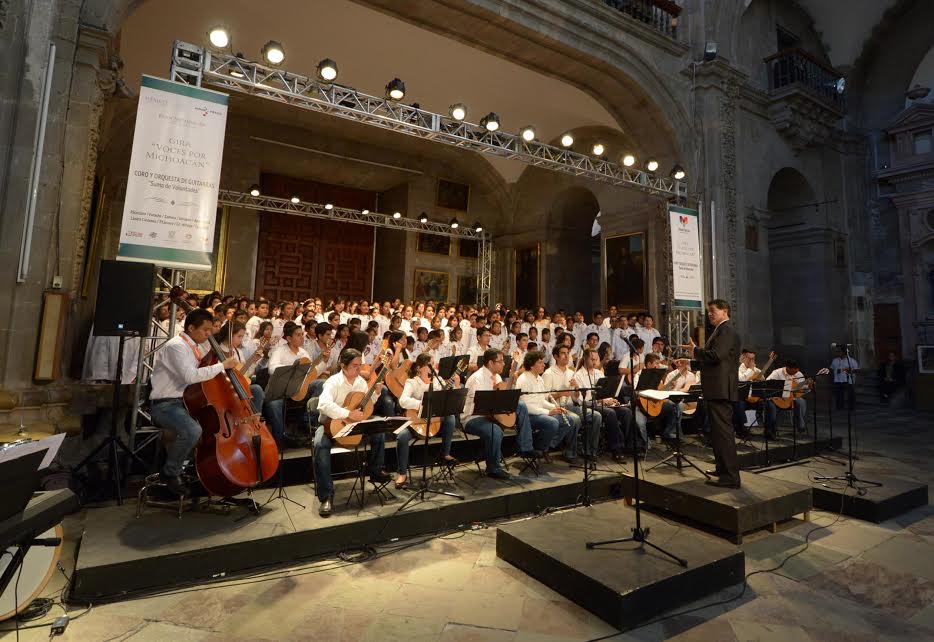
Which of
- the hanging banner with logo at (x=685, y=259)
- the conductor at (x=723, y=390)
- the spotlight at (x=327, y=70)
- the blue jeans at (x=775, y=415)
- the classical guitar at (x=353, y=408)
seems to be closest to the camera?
the classical guitar at (x=353, y=408)

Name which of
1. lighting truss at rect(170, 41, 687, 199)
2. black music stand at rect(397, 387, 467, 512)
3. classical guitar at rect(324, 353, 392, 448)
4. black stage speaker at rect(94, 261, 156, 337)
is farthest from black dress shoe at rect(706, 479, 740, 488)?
lighting truss at rect(170, 41, 687, 199)

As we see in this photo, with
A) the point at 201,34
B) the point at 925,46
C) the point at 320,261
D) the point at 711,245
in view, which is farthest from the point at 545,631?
the point at 925,46

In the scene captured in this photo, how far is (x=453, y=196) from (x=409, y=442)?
11992 millimetres

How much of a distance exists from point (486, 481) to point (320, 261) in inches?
465

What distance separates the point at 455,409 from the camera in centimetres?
469

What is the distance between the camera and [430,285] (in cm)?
1527

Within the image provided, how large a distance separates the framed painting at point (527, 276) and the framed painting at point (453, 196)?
233cm

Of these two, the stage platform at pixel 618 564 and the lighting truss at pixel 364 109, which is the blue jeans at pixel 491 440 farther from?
the lighting truss at pixel 364 109

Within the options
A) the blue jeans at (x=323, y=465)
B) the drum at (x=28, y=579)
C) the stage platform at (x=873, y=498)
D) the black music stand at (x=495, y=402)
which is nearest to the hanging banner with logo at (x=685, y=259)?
the stage platform at (x=873, y=498)

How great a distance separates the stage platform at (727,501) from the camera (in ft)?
13.3

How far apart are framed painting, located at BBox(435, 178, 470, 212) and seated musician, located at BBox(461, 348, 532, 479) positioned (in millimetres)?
10517

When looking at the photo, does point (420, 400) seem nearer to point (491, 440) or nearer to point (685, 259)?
point (491, 440)

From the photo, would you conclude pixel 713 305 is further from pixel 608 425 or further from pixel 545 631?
pixel 545 631

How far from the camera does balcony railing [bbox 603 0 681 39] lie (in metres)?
10.3
